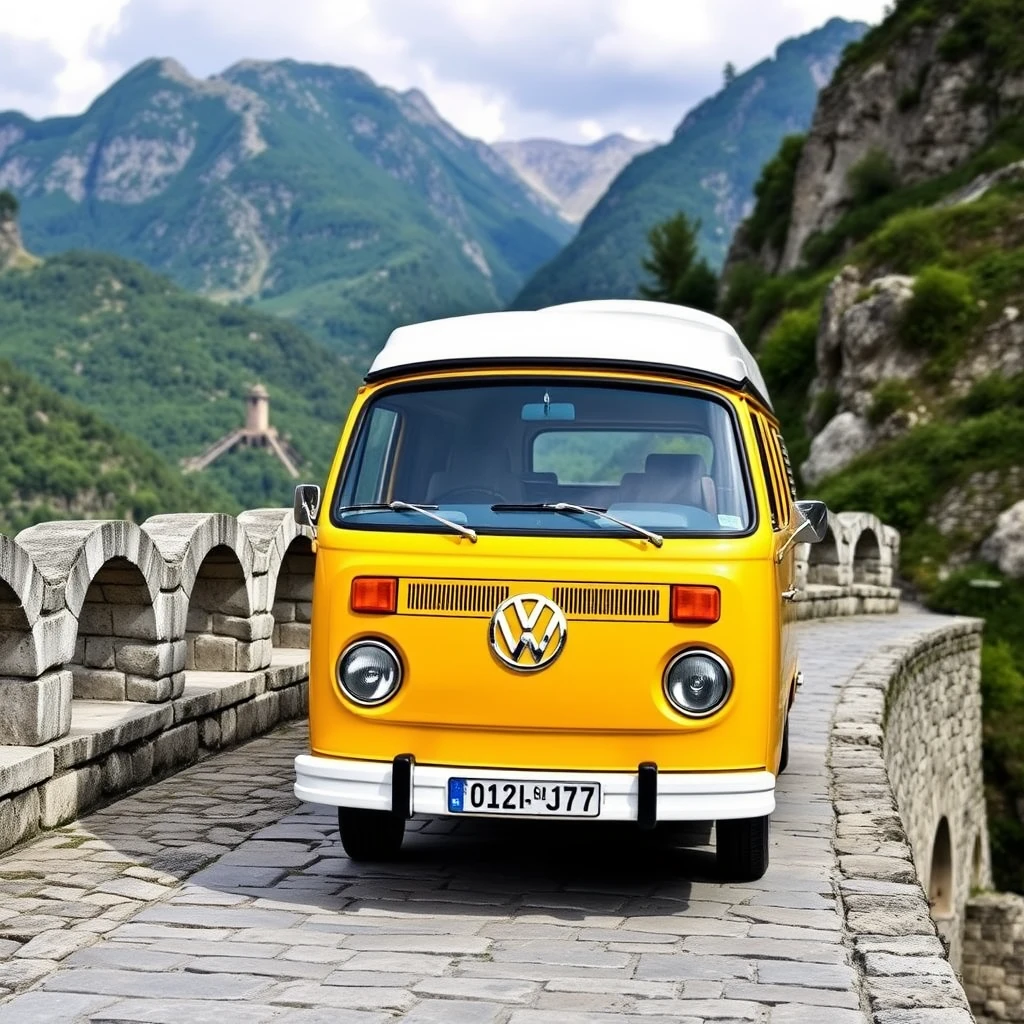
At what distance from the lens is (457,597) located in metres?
5.95

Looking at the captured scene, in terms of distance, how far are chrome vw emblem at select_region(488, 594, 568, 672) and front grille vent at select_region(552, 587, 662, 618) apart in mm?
64

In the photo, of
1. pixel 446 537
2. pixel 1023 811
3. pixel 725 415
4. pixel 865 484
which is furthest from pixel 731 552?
pixel 865 484

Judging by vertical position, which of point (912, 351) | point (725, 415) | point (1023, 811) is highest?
point (912, 351)

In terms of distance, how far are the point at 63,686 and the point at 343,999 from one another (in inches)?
114

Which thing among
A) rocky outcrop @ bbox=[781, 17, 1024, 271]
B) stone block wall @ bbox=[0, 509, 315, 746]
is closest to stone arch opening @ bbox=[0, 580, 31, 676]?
stone block wall @ bbox=[0, 509, 315, 746]

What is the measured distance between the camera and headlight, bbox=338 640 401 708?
6012 mm

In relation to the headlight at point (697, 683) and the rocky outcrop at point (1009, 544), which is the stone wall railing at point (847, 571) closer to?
the rocky outcrop at point (1009, 544)

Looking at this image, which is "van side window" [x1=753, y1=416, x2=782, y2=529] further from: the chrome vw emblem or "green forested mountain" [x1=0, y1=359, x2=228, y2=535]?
"green forested mountain" [x1=0, y1=359, x2=228, y2=535]

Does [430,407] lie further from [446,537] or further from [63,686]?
[63,686]

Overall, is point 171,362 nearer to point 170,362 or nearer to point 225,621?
point 170,362

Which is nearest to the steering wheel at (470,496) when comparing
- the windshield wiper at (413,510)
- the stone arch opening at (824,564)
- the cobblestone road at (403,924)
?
the windshield wiper at (413,510)

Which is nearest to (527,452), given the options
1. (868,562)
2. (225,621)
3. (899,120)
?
(225,621)

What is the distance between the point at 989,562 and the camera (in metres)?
37.9

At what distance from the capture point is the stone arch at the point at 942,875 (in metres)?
21.5
